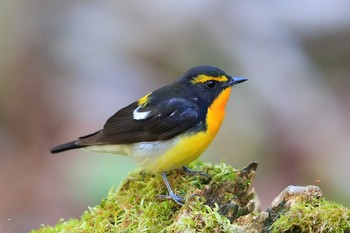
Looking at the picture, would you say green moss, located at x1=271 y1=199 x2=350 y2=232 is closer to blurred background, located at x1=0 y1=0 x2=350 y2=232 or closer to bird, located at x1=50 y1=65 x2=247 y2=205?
bird, located at x1=50 y1=65 x2=247 y2=205

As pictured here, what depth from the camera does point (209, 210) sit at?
3.34m

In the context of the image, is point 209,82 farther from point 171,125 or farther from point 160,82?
point 160,82

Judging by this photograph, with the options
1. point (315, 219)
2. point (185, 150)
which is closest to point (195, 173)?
point (185, 150)

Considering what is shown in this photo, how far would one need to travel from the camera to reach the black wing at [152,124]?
448cm

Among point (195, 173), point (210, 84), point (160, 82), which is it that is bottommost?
point (195, 173)

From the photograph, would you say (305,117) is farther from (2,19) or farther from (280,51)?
(2,19)

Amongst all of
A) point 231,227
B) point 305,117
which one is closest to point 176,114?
point 231,227

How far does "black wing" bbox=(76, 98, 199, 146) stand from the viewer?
177 inches

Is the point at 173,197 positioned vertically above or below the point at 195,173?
below

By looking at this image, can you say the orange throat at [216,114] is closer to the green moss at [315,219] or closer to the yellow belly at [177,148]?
the yellow belly at [177,148]

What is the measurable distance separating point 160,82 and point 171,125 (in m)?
5.71

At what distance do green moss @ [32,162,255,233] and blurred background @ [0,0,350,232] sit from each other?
3.03 meters

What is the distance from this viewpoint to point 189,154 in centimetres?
436

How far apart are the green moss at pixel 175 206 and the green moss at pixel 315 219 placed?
29 centimetres
